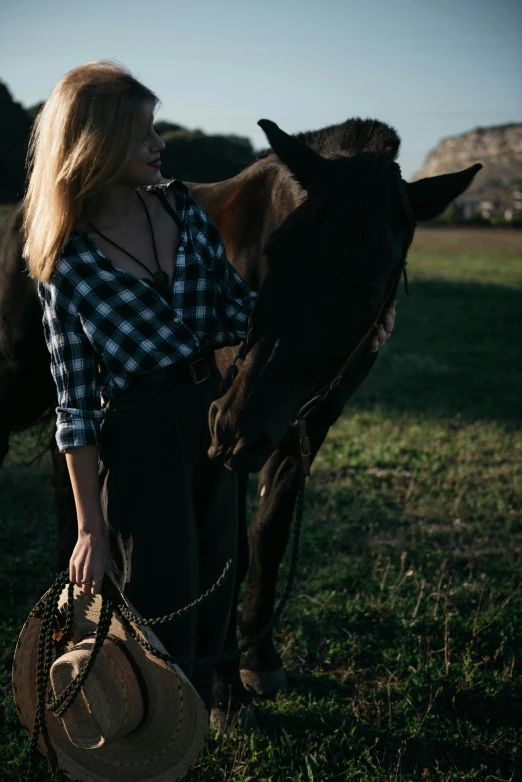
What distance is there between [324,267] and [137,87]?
0.68 metres

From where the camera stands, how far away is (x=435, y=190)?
2.19 metres

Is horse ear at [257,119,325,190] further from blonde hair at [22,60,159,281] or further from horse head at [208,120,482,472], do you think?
blonde hair at [22,60,159,281]

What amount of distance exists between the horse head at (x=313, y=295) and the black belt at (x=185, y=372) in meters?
0.14

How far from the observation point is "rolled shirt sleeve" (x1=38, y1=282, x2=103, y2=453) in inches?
65.6

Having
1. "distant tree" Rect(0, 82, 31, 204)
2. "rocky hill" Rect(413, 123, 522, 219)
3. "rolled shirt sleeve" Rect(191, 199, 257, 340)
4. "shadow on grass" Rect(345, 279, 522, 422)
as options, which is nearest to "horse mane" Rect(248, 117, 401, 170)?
"rolled shirt sleeve" Rect(191, 199, 257, 340)

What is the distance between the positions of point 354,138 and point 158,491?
1.64 meters

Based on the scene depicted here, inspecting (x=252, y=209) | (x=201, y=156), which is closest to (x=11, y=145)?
(x=201, y=156)

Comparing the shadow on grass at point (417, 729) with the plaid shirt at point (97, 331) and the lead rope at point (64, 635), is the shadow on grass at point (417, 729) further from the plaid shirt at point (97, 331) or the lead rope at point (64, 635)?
the plaid shirt at point (97, 331)

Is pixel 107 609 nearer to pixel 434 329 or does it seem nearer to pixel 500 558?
pixel 500 558

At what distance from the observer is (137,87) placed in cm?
171

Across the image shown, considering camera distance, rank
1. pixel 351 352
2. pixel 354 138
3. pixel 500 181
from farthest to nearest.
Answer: pixel 500 181 → pixel 354 138 → pixel 351 352

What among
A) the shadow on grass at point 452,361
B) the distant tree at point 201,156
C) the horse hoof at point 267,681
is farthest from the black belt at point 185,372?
the shadow on grass at point 452,361

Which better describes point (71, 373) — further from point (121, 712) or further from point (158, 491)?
point (121, 712)

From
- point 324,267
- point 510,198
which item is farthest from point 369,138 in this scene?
point 510,198
